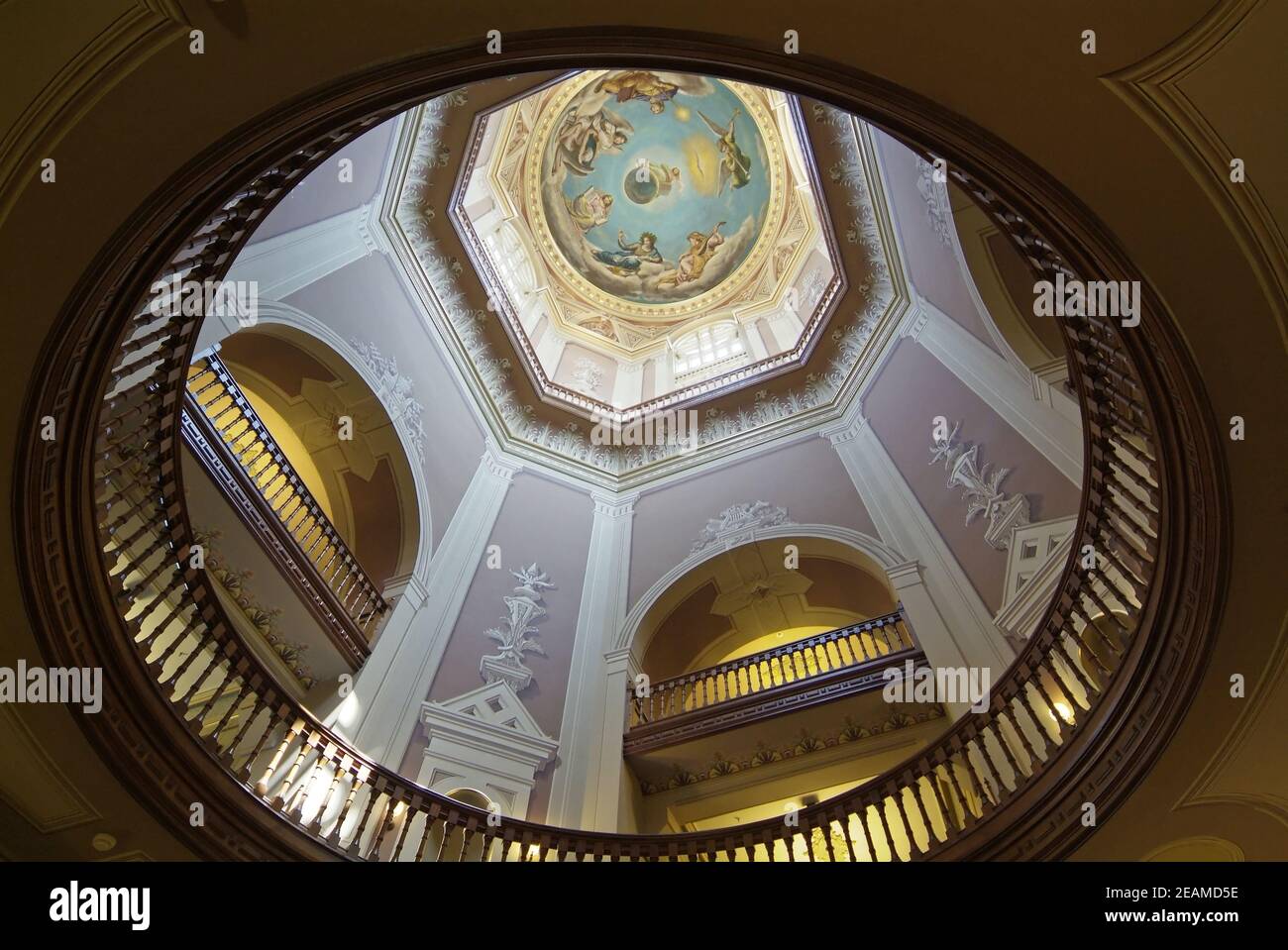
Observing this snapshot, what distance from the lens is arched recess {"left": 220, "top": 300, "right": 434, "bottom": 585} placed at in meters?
10.6

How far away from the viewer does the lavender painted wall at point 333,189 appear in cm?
1002

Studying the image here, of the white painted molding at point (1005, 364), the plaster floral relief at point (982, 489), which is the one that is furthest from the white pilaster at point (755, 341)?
the plaster floral relief at point (982, 489)

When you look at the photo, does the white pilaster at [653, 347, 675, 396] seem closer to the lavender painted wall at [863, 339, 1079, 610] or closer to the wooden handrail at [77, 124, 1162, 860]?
the lavender painted wall at [863, 339, 1079, 610]

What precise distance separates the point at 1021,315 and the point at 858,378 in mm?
3516

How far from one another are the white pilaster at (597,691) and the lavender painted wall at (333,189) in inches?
227

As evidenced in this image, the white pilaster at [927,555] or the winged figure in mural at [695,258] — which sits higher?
the winged figure in mural at [695,258]

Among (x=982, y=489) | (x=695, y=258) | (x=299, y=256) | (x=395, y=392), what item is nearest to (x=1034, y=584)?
(x=982, y=489)

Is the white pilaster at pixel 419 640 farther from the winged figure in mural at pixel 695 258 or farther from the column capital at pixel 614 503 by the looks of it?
the winged figure in mural at pixel 695 258

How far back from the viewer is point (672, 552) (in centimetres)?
1259

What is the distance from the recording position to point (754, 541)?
12.2m

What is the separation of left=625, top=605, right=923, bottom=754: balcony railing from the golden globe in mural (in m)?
9.95

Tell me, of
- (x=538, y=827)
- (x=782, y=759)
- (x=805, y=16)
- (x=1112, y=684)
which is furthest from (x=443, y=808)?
(x=805, y=16)

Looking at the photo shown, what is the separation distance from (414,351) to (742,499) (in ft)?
18.0
